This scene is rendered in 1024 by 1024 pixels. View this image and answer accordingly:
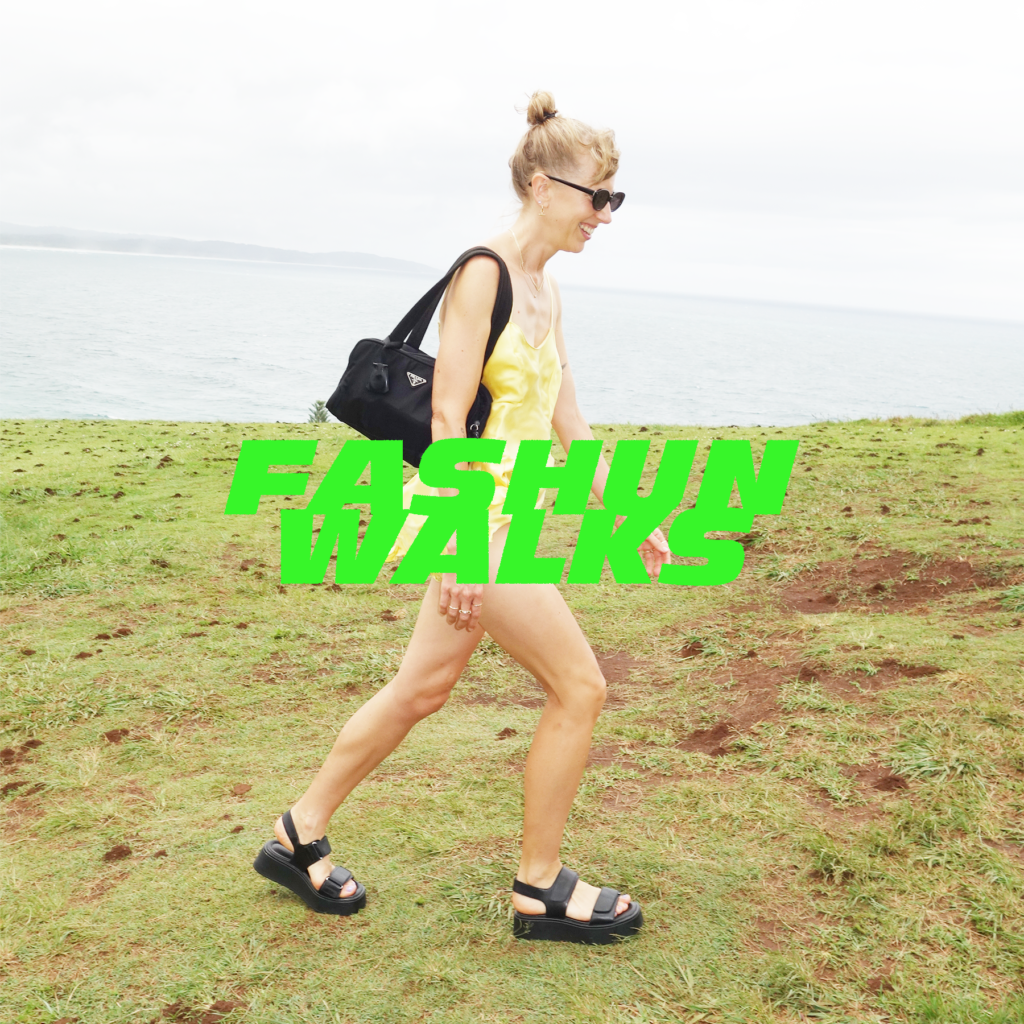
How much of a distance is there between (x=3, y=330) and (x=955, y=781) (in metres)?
126

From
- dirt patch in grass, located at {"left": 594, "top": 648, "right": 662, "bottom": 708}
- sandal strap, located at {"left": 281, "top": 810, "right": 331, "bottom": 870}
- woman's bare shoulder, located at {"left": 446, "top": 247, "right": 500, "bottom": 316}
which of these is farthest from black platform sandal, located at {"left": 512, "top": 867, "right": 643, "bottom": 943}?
dirt patch in grass, located at {"left": 594, "top": 648, "right": 662, "bottom": 708}

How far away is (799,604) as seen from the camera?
7109 mm

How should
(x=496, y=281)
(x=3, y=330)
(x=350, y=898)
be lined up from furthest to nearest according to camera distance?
(x=3, y=330)
(x=350, y=898)
(x=496, y=281)

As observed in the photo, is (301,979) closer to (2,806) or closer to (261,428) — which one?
(2,806)

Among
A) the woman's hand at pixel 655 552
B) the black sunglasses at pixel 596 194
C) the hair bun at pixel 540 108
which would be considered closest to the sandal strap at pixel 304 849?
the woman's hand at pixel 655 552

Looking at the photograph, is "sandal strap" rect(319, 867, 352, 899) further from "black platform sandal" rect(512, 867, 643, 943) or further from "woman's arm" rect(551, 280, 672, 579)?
"woman's arm" rect(551, 280, 672, 579)

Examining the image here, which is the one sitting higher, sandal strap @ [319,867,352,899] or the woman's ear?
the woman's ear

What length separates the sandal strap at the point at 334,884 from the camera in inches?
139

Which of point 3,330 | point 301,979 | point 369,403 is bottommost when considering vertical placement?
point 3,330

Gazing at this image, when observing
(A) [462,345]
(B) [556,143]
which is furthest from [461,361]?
(B) [556,143]

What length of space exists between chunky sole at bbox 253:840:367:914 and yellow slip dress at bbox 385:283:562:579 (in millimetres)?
1260

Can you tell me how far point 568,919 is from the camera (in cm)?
337

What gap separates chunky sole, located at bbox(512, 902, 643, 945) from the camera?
3359mm

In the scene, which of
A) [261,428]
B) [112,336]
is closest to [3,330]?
[112,336]
